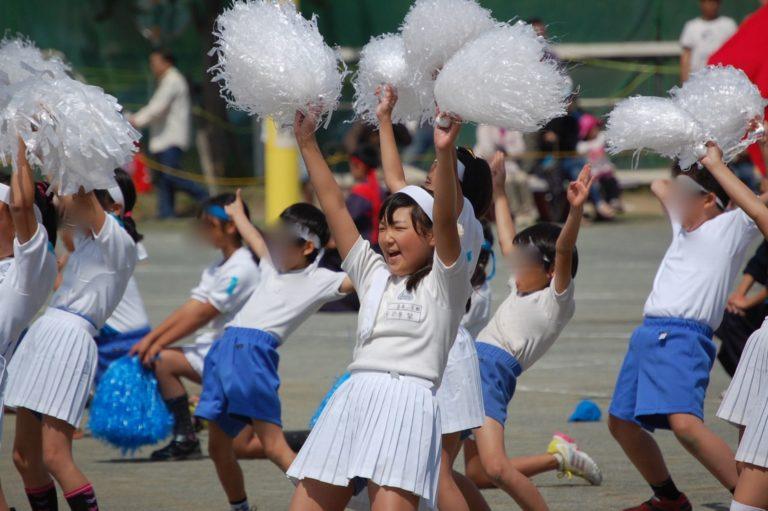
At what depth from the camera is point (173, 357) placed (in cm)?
764

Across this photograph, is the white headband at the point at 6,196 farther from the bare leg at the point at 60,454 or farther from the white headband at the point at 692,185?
the white headband at the point at 692,185

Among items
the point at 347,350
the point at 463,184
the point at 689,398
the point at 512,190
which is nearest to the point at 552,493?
the point at 689,398

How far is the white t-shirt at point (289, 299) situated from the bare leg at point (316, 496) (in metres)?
1.91

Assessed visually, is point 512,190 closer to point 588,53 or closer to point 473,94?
point 588,53

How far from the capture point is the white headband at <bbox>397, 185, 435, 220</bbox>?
4754 millimetres

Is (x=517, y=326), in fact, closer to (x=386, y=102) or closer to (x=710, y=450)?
(x=710, y=450)

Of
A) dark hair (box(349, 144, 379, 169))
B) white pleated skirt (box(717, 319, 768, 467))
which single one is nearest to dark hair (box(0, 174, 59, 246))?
white pleated skirt (box(717, 319, 768, 467))

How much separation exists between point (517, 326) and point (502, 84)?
199 cm

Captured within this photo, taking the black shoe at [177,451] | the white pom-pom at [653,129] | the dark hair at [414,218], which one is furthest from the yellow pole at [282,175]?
the dark hair at [414,218]

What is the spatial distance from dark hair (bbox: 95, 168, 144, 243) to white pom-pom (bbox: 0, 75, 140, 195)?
1359mm

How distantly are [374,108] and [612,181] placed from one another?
1296 cm

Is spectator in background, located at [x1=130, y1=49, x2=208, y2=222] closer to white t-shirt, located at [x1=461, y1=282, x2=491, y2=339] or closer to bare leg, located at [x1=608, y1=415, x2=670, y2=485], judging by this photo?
white t-shirt, located at [x1=461, y1=282, x2=491, y2=339]

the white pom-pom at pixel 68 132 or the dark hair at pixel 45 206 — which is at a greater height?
the white pom-pom at pixel 68 132

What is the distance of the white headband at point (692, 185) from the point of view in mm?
6246
